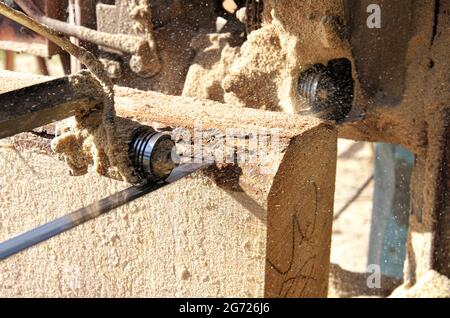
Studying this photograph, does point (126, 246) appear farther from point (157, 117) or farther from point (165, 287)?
point (157, 117)

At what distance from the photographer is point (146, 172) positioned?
1.80 metres

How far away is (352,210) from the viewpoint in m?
5.67

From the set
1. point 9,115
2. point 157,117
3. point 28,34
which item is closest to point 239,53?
point 157,117

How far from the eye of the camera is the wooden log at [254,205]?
6.54 ft

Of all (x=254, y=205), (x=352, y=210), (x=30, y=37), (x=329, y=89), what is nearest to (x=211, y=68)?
(x=329, y=89)

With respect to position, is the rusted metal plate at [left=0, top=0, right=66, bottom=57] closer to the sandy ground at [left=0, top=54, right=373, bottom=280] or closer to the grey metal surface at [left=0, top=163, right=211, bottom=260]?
the grey metal surface at [left=0, top=163, right=211, bottom=260]

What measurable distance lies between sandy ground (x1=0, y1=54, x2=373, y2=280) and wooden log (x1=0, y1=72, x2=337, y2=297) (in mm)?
2557

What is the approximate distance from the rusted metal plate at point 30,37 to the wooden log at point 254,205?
3.07 feet

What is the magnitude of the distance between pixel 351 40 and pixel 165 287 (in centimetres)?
103

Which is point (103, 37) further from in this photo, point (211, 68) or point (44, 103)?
point (44, 103)

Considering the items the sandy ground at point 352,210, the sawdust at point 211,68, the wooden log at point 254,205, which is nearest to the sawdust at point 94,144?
the wooden log at point 254,205

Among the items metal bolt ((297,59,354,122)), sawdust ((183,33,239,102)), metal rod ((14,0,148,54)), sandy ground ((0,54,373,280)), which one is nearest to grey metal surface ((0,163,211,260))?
metal bolt ((297,59,354,122))

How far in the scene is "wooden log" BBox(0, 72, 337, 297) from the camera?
199cm

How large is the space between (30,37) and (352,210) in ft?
10.4
